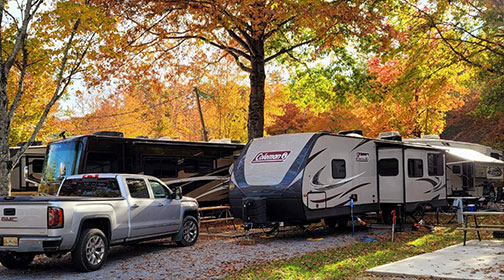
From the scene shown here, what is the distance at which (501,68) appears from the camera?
57.7 feet

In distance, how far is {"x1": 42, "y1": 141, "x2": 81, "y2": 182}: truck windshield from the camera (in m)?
15.0

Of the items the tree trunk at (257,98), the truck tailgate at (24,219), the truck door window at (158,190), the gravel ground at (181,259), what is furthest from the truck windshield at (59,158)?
the tree trunk at (257,98)

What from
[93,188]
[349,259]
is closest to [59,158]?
[93,188]

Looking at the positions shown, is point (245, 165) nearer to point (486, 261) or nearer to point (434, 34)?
point (486, 261)

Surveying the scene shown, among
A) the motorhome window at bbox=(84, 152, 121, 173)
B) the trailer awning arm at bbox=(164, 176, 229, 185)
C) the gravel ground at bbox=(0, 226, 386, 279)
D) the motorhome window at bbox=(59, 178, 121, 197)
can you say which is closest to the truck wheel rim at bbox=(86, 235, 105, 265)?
the gravel ground at bbox=(0, 226, 386, 279)

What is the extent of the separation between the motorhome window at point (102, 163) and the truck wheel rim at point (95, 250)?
5703 mm

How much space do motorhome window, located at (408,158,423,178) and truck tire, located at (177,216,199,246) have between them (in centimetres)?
751

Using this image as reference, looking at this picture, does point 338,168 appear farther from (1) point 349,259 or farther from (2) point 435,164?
(2) point 435,164

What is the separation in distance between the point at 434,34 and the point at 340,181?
8565 millimetres

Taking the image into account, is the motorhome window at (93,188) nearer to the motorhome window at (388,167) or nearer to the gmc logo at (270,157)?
the gmc logo at (270,157)

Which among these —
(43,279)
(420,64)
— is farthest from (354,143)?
(43,279)

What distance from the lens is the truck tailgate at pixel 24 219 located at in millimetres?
8727

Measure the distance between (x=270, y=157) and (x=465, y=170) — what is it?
11.9 m

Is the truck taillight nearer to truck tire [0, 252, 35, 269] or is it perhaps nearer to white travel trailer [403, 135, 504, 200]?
truck tire [0, 252, 35, 269]
